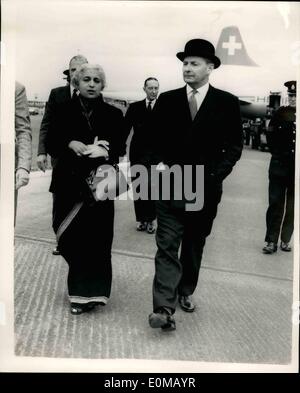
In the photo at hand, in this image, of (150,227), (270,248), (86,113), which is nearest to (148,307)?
(86,113)

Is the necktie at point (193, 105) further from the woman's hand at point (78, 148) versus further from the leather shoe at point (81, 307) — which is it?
the leather shoe at point (81, 307)

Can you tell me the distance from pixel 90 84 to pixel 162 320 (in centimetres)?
173

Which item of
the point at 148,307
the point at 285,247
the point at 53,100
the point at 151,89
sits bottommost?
the point at 148,307

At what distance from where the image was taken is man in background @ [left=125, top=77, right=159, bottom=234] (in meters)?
6.04

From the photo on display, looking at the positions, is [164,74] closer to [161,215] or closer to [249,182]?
[161,215]

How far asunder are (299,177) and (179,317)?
1.40 meters

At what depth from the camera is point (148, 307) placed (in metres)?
5.10

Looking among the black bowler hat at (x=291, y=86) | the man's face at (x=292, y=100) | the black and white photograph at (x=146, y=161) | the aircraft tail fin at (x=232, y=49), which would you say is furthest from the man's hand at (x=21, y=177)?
the man's face at (x=292, y=100)

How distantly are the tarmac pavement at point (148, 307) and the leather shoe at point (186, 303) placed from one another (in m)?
0.06

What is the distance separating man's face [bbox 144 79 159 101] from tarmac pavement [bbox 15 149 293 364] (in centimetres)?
157

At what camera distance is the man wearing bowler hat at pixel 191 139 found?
15.3 ft

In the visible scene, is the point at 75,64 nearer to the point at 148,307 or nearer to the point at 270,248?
the point at 148,307

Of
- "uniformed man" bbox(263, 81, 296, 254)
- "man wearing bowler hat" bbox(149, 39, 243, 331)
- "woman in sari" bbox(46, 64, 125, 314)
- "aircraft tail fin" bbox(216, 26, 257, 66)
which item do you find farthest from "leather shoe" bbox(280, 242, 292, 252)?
"woman in sari" bbox(46, 64, 125, 314)

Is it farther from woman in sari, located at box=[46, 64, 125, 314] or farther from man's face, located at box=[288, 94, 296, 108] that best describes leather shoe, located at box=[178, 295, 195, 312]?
man's face, located at box=[288, 94, 296, 108]
